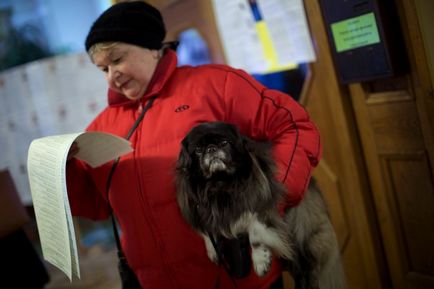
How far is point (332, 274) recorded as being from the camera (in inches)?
64.9

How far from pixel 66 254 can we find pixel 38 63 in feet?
9.91

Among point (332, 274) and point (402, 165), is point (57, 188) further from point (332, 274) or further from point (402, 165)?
point (402, 165)

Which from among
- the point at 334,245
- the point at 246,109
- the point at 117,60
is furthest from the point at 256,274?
the point at 117,60

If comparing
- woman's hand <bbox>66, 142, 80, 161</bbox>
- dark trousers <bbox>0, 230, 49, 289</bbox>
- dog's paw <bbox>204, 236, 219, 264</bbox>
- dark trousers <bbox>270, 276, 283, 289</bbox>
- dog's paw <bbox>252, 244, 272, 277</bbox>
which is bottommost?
dark trousers <bbox>0, 230, 49, 289</bbox>

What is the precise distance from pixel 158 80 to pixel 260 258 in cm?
68

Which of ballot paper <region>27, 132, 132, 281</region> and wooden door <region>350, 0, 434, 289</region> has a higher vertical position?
ballot paper <region>27, 132, 132, 281</region>

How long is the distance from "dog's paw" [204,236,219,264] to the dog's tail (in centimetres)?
40

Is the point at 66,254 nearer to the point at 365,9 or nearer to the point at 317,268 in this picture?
the point at 317,268

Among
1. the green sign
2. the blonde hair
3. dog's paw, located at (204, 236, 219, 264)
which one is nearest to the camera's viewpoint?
dog's paw, located at (204, 236, 219, 264)

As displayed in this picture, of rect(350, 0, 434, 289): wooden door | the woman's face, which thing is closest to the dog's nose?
the woman's face

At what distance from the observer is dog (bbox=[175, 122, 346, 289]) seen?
4.41ft

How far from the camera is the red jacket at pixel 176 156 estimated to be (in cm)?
145

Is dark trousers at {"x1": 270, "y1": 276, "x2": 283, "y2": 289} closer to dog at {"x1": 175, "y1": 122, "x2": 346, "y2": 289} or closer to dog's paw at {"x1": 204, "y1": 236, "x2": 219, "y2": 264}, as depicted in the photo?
dog at {"x1": 175, "y1": 122, "x2": 346, "y2": 289}

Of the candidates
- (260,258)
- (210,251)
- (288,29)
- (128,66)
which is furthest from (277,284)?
(288,29)
